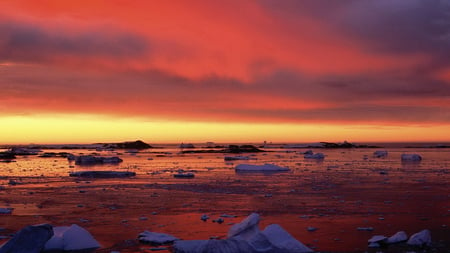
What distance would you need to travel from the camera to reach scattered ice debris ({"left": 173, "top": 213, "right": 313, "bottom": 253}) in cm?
751

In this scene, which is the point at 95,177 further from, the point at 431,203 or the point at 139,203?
the point at 431,203

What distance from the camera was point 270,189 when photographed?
1738 cm

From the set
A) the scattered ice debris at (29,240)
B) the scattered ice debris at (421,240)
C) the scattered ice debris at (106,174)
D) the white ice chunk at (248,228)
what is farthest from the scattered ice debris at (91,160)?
the scattered ice debris at (421,240)

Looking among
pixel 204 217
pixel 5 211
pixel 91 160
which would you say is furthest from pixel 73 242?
pixel 91 160

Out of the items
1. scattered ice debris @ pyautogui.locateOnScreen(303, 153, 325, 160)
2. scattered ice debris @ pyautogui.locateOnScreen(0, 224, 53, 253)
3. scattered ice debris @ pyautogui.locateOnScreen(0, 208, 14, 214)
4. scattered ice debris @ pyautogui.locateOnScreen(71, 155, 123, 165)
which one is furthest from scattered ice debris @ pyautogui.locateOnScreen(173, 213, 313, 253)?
→ scattered ice debris @ pyautogui.locateOnScreen(303, 153, 325, 160)

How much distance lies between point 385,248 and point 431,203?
5.87 meters

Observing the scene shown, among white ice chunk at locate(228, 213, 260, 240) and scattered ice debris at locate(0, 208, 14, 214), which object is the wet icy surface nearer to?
scattered ice debris at locate(0, 208, 14, 214)

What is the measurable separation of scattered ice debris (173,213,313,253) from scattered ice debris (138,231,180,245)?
679 mm

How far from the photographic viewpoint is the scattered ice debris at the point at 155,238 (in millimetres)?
8426

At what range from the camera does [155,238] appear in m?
8.53

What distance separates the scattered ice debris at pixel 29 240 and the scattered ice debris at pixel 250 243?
6.89 feet

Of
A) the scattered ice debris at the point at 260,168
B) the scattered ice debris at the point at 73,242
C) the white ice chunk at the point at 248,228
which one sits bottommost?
the scattered ice debris at the point at 73,242

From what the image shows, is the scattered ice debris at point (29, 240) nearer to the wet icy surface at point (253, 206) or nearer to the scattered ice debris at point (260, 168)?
the wet icy surface at point (253, 206)

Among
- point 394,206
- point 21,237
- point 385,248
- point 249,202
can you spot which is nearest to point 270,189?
point 249,202
